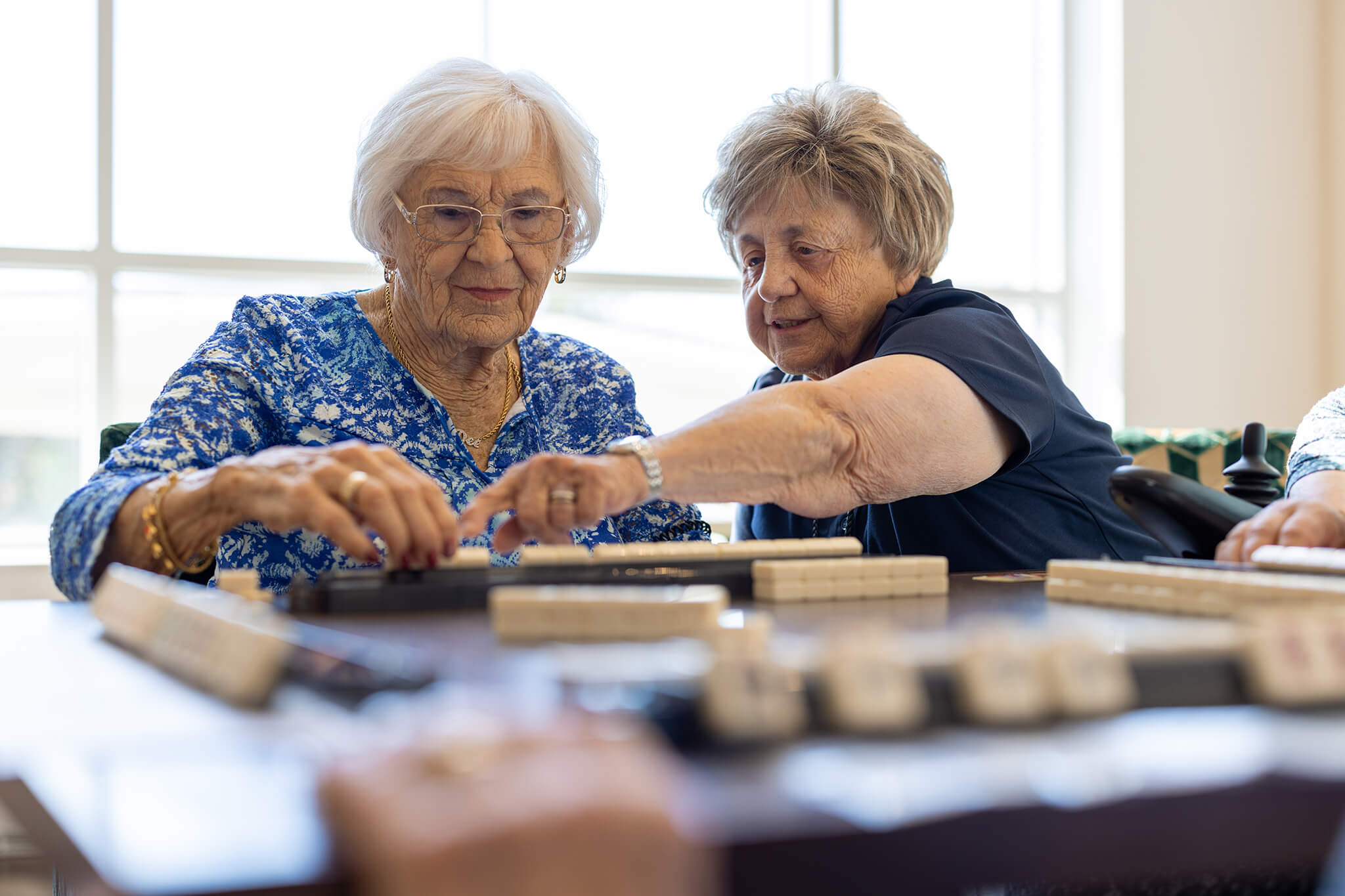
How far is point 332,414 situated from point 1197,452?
2.20 meters

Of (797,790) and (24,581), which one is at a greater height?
(797,790)

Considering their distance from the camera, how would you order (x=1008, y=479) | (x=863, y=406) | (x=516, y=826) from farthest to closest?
(x=1008, y=479) → (x=863, y=406) → (x=516, y=826)

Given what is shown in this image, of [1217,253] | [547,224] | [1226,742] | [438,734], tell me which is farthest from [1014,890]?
[1217,253]

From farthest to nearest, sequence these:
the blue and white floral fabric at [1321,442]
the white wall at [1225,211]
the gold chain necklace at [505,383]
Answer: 1. the white wall at [1225,211]
2. the gold chain necklace at [505,383]
3. the blue and white floral fabric at [1321,442]

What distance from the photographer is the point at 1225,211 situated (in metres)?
5.11

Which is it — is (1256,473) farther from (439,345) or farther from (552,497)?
(439,345)

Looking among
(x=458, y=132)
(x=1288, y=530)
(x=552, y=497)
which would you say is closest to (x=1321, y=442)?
(x=1288, y=530)

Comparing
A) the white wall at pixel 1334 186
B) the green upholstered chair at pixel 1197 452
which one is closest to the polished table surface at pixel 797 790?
the green upholstered chair at pixel 1197 452

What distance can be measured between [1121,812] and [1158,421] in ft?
16.0

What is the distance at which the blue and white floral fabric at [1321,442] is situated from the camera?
1.81 meters

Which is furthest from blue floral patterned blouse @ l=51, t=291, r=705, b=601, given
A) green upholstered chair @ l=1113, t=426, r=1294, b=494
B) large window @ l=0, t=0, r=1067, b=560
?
green upholstered chair @ l=1113, t=426, r=1294, b=494

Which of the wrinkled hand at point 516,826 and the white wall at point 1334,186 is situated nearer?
the wrinkled hand at point 516,826

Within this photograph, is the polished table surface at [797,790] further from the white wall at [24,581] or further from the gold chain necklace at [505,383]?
the white wall at [24,581]

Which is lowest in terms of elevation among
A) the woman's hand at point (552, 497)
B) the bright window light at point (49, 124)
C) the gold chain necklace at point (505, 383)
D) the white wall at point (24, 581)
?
the white wall at point (24, 581)
